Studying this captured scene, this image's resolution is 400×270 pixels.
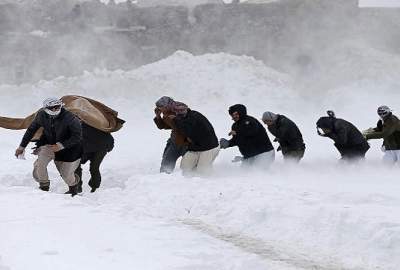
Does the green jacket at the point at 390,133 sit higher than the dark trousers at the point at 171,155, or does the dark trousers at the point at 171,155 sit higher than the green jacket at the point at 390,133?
the green jacket at the point at 390,133

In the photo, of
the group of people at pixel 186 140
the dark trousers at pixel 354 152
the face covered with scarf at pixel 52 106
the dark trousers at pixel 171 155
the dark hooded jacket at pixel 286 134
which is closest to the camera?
the face covered with scarf at pixel 52 106

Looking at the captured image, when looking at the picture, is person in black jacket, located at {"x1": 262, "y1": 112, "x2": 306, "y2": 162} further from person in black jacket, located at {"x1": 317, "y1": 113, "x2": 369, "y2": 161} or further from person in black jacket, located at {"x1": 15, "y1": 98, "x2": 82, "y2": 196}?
person in black jacket, located at {"x1": 15, "y1": 98, "x2": 82, "y2": 196}

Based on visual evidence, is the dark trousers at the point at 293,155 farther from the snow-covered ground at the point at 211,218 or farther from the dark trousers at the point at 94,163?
the dark trousers at the point at 94,163

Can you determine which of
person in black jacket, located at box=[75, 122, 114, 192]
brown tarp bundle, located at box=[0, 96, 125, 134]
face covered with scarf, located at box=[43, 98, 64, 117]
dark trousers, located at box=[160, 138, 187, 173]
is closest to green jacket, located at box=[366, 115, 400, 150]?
dark trousers, located at box=[160, 138, 187, 173]

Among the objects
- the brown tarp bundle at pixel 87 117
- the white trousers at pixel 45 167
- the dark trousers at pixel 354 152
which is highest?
the brown tarp bundle at pixel 87 117

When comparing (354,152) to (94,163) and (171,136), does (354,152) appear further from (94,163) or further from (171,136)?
(94,163)

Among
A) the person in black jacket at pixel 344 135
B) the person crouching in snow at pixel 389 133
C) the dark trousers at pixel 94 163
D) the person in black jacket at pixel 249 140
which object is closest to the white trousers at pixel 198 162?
the person in black jacket at pixel 249 140

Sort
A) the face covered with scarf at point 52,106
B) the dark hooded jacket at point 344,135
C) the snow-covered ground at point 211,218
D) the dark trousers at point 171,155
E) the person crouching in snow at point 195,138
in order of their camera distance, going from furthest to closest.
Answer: the dark hooded jacket at point 344,135 < the dark trousers at point 171,155 < the person crouching in snow at point 195,138 < the face covered with scarf at point 52,106 < the snow-covered ground at point 211,218

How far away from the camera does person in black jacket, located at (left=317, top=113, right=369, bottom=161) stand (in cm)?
1053

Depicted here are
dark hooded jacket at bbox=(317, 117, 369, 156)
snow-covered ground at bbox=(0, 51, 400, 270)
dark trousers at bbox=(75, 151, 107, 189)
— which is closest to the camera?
snow-covered ground at bbox=(0, 51, 400, 270)

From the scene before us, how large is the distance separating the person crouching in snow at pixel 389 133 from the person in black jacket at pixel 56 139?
189 inches

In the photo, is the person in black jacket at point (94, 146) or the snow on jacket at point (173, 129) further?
the snow on jacket at point (173, 129)

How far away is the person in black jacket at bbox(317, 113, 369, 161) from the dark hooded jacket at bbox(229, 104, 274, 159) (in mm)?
903

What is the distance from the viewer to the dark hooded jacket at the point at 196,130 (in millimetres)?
9688
